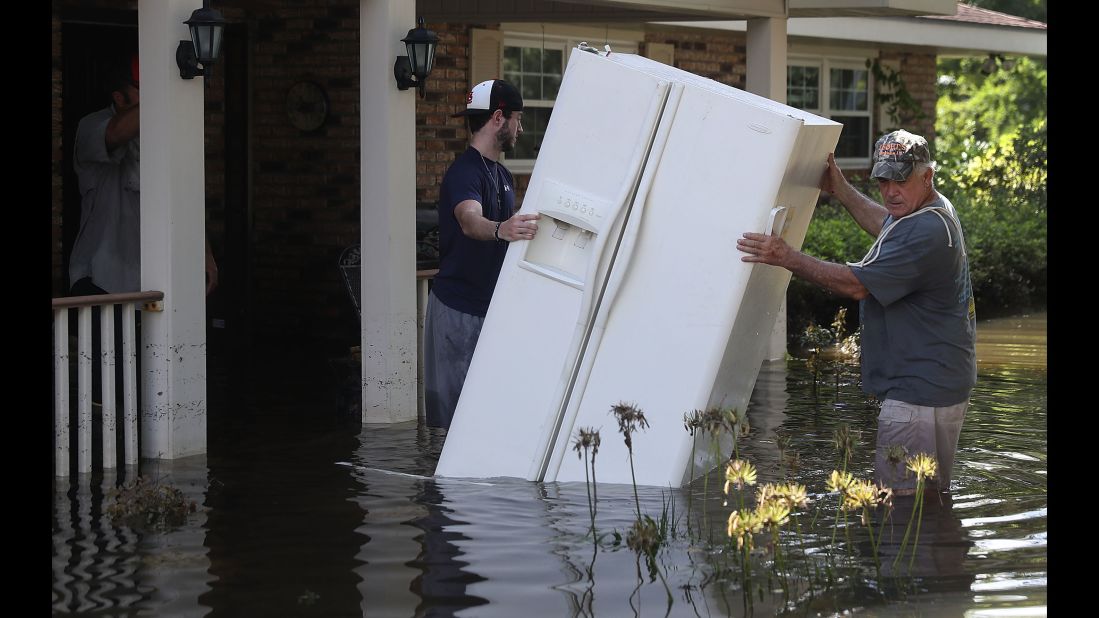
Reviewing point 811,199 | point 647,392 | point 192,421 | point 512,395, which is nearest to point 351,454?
point 192,421

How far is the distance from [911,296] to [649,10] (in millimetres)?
5186

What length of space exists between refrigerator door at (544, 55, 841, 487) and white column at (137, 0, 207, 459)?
213 centimetres

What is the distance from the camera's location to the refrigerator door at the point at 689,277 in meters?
5.96

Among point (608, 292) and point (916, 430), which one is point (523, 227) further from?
point (916, 430)

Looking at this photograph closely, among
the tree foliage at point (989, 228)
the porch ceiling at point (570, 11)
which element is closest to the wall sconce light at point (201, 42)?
the porch ceiling at point (570, 11)

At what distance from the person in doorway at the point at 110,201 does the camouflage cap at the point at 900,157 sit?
13.0 ft

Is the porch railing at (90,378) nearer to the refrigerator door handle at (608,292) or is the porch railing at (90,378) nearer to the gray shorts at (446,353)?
the gray shorts at (446,353)

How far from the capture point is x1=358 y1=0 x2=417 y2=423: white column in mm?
8375

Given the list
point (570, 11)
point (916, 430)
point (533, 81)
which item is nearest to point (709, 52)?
point (533, 81)

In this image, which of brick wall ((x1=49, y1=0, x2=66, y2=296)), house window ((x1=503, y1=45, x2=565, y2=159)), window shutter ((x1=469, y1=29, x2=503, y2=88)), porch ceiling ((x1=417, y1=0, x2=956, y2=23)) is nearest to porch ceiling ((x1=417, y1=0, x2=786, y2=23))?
porch ceiling ((x1=417, y1=0, x2=956, y2=23))

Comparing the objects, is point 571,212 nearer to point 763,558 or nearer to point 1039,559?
point 763,558

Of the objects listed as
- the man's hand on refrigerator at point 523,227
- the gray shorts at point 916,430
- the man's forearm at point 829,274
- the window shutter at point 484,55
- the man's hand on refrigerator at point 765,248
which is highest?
the window shutter at point 484,55

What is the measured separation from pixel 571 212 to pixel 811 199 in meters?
1.06

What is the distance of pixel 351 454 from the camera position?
7.65 metres
